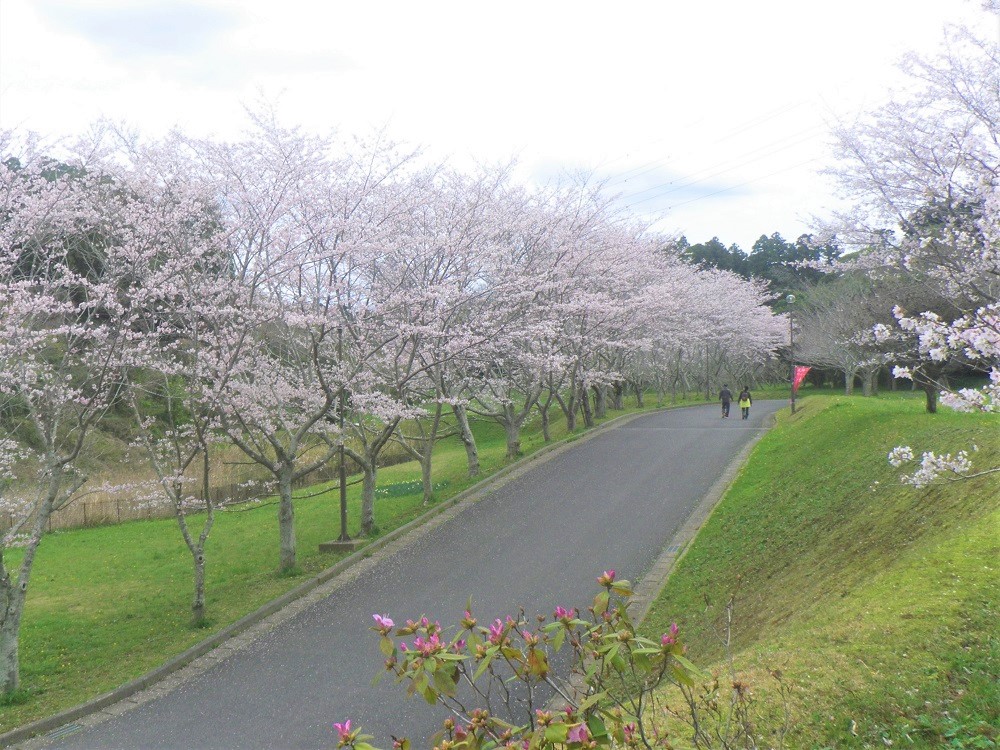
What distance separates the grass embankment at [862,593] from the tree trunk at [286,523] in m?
6.66

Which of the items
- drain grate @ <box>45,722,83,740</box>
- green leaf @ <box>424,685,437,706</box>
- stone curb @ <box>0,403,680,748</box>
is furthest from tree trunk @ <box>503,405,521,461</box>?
green leaf @ <box>424,685,437,706</box>

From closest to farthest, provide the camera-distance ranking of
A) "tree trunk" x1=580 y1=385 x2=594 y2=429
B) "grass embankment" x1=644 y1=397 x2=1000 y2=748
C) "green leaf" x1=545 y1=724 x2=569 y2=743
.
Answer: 1. "green leaf" x1=545 y1=724 x2=569 y2=743
2. "grass embankment" x1=644 y1=397 x2=1000 y2=748
3. "tree trunk" x1=580 y1=385 x2=594 y2=429

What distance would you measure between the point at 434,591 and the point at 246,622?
280 centimetres

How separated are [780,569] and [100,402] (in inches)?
386

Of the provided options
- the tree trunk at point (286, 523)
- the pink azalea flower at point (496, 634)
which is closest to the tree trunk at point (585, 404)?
the tree trunk at point (286, 523)

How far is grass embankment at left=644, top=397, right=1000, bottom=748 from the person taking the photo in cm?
516

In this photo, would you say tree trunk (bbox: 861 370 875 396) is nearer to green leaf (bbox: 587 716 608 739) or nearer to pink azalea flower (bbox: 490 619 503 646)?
green leaf (bbox: 587 716 608 739)

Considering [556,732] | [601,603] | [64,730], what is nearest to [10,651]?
[64,730]

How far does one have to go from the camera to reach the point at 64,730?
842 centimetres

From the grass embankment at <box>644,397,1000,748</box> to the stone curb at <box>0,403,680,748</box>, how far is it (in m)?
5.78

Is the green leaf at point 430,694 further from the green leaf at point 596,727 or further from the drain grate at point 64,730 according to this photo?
the drain grate at point 64,730

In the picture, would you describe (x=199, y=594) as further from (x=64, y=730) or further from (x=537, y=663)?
(x=537, y=663)

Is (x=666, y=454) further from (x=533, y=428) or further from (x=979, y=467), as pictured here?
(x=533, y=428)

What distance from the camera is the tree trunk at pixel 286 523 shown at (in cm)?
1354
